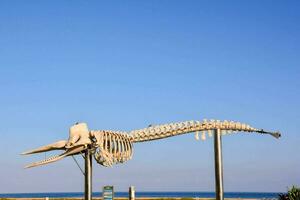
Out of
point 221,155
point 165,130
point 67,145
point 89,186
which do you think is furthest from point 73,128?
point 221,155

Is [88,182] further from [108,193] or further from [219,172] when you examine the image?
[219,172]

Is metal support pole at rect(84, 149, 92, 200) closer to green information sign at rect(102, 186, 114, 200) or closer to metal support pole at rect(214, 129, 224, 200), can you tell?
green information sign at rect(102, 186, 114, 200)

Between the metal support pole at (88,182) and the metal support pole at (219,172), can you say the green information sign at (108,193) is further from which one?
the metal support pole at (219,172)

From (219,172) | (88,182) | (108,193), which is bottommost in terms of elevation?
(108,193)

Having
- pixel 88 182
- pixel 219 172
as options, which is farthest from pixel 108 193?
pixel 219 172

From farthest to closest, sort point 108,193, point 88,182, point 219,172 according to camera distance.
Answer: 1. point 88,182
2. point 108,193
3. point 219,172

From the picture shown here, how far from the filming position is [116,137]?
25.6 meters

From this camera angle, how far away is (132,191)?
2295cm

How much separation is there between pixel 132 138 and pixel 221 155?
6461mm

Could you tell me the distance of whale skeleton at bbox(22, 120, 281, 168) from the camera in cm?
2391

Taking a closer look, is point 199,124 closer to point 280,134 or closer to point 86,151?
point 280,134

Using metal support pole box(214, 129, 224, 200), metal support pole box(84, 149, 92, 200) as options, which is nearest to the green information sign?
metal support pole box(84, 149, 92, 200)

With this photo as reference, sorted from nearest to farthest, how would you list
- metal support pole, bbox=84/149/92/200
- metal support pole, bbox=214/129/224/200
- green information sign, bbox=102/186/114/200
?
metal support pole, bbox=214/129/224/200
green information sign, bbox=102/186/114/200
metal support pole, bbox=84/149/92/200

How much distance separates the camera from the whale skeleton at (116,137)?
23.9 m
